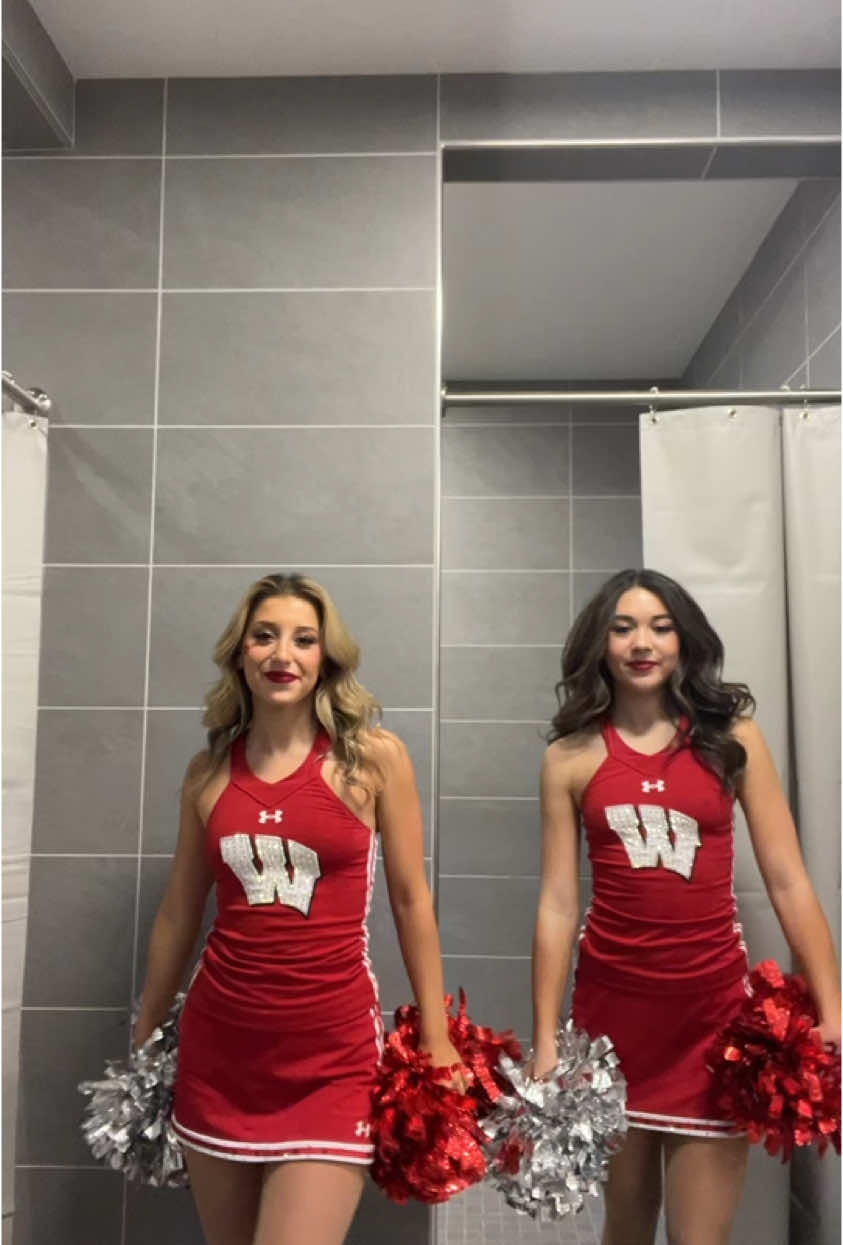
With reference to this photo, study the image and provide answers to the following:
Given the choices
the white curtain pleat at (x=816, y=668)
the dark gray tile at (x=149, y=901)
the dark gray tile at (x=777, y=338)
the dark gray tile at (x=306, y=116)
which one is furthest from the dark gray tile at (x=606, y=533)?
the dark gray tile at (x=149, y=901)

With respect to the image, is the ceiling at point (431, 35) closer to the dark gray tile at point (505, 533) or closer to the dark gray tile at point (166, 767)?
the dark gray tile at point (505, 533)

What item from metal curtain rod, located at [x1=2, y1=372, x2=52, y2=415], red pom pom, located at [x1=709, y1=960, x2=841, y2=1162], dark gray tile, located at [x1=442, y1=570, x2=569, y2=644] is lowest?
red pom pom, located at [x1=709, y1=960, x2=841, y2=1162]

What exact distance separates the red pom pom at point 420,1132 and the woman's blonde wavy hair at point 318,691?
42 cm

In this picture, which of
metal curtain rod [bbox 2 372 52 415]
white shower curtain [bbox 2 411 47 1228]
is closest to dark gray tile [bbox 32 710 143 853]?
white shower curtain [bbox 2 411 47 1228]

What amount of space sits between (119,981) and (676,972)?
968 millimetres

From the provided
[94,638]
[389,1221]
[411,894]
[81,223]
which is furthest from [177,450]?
[389,1221]

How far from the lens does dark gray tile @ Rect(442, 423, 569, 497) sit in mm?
2096

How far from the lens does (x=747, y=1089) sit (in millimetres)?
1431

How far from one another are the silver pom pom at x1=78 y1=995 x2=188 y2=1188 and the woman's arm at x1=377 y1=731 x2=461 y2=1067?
40cm

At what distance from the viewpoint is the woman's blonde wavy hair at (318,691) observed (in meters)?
1.51

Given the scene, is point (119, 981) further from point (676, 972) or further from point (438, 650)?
point (676, 972)

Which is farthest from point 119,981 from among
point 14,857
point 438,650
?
point 438,650

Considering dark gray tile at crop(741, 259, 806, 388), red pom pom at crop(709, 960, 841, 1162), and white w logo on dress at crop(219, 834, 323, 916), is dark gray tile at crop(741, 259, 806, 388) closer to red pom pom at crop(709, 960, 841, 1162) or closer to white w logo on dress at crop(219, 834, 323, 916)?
red pom pom at crop(709, 960, 841, 1162)

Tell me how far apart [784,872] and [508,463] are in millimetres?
970
